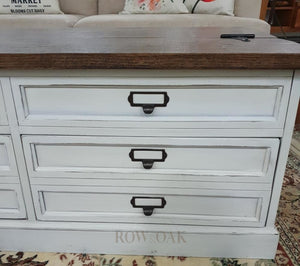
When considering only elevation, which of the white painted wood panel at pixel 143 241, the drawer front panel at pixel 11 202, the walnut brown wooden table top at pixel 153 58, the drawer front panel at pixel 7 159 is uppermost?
the walnut brown wooden table top at pixel 153 58

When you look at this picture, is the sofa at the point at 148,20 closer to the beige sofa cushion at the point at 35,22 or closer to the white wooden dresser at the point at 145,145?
the beige sofa cushion at the point at 35,22

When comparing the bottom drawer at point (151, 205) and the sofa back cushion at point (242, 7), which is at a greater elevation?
the sofa back cushion at point (242, 7)

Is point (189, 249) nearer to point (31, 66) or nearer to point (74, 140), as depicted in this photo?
point (74, 140)

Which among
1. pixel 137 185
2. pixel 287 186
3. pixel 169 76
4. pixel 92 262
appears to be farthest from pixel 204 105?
pixel 287 186

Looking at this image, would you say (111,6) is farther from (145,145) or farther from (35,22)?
(145,145)

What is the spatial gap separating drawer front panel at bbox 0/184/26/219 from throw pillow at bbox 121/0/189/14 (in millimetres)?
1538

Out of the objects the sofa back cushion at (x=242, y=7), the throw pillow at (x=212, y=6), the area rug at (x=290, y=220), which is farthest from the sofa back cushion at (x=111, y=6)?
the area rug at (x=290, y=220)

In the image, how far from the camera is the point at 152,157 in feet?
2.53

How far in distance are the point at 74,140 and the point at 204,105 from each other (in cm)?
35

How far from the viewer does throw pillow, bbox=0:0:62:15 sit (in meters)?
2.01

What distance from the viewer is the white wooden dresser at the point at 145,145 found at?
2.20 ft

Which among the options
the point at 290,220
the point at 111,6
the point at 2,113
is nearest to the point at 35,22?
the point at 111,6

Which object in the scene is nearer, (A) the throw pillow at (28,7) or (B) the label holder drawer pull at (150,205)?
(B) the label holder drawer pull at (150,205)

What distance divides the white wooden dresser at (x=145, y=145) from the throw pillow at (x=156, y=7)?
1.26m
